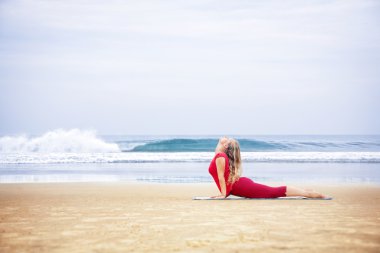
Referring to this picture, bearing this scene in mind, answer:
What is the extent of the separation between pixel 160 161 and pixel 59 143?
43.9 feet

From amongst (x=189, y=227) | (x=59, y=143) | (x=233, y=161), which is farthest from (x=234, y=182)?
(x=59, y=143)

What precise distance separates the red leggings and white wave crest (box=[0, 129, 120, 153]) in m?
24.6

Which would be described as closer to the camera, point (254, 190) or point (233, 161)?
point (254, 190)

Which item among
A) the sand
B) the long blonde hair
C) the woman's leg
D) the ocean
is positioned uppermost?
the long blonde hair

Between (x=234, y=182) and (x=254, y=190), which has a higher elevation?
(x=234, y=182)

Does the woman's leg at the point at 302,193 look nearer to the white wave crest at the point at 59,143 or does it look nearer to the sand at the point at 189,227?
the sand at the point at 189,227

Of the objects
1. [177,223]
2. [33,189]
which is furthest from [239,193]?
[33,189]

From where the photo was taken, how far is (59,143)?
32344 millimetres

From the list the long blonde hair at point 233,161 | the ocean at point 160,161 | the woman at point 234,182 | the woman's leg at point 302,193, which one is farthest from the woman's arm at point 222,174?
the ocean at point 160,161

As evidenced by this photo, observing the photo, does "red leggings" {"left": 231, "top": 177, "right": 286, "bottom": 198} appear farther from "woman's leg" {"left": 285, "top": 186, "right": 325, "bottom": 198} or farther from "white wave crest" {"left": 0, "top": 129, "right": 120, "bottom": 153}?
"white wave crest" {"left": 0, "top": 129, "right": 120, "bottom": 153}

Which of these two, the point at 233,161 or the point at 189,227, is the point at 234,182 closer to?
the point at 233,161

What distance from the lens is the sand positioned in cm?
371

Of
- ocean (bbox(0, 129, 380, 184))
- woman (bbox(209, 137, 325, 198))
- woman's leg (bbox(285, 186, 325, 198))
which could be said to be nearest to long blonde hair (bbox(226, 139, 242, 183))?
woman (bbox(209, 137, 325, 198))

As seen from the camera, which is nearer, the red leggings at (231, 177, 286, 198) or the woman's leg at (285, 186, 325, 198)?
the woman's leg at (285, 186, 325, 198)
